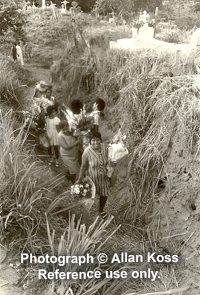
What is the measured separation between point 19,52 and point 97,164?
4495 mm

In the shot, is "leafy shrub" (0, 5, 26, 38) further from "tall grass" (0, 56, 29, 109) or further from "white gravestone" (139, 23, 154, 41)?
"white gravestone" (139, 23, 154, 41)

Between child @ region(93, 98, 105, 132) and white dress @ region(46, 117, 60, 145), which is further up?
child @ region(93, 98, 105, 132)

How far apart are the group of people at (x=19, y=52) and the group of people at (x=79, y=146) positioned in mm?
2204

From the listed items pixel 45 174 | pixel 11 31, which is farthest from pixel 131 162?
pixel 11 31

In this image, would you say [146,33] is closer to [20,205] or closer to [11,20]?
[11,20]

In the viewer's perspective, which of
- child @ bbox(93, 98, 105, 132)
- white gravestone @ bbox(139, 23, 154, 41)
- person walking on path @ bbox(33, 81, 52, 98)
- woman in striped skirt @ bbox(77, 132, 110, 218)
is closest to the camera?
woman in striped skirt @ bbox(77, 132, 110, 218)

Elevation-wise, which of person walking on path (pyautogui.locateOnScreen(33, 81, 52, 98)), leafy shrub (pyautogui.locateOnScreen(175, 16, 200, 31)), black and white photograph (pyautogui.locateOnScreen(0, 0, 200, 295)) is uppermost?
leafy shrub (pyautogui.locateOnScreen(175, 16, 200, 31))

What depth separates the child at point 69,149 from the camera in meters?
3.83

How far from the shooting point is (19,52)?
22.2 ft

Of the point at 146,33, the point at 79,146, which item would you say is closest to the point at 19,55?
the point at 146,33

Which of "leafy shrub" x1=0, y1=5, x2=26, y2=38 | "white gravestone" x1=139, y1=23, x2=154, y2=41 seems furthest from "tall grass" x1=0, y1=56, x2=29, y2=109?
"white gravestone" x1=139, y1=23, x2=154, y2=41

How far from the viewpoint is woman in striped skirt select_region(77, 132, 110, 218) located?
3.24 meters

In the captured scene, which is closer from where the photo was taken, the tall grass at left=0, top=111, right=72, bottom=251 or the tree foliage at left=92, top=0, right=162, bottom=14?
the tall grass at left=0, top=111, right=72, bottom=251

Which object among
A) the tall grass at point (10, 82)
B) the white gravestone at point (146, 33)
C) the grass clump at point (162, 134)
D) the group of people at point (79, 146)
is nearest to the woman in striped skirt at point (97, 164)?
the group of people at point (79, 146)
